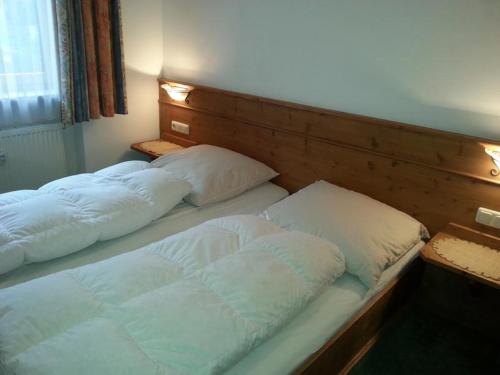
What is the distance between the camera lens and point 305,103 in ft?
7.98

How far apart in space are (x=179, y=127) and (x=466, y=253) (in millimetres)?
2215

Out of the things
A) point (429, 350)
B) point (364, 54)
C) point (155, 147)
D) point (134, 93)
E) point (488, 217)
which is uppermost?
point (364, 54)

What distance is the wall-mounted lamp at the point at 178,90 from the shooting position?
2.98 m

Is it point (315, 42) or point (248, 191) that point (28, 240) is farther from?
point (315, 42)

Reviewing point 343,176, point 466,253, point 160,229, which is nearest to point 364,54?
point 343,176

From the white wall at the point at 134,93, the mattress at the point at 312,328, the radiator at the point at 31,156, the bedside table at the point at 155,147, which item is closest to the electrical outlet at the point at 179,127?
the bedside table at the point at 155,147

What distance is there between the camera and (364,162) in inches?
87.4

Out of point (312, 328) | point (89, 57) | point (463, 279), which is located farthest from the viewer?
point (89, 57)

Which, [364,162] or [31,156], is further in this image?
[31,156]

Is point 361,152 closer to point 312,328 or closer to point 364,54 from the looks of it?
point 364,54

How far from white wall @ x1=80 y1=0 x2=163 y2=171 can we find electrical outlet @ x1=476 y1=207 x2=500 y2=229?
2.49 metres

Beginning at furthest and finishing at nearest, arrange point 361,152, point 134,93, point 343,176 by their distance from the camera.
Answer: point 134,93, point 343,176, point 361,152

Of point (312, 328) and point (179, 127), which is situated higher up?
point (179, 127)

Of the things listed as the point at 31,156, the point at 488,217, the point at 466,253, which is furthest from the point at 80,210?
the point at 488,217
